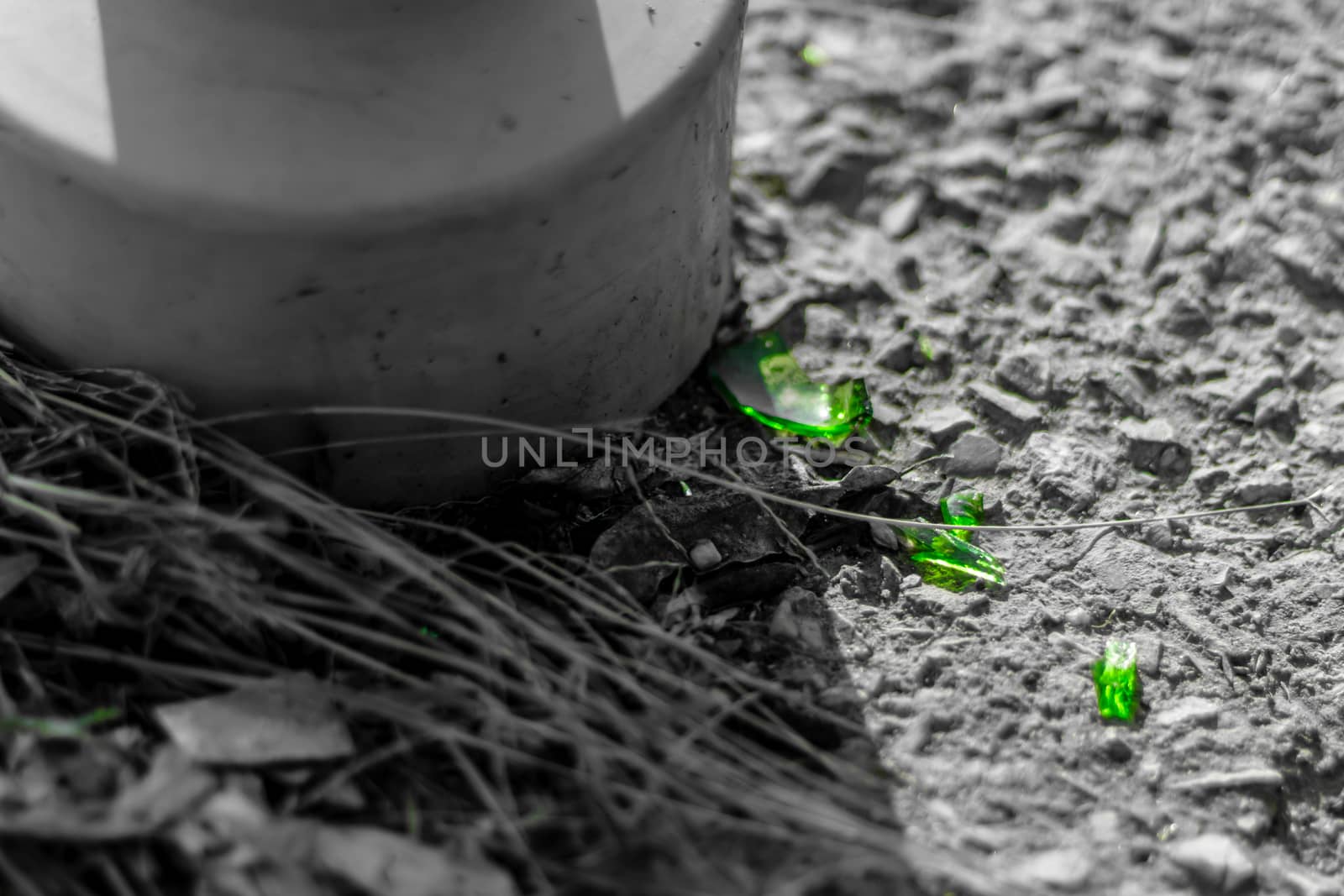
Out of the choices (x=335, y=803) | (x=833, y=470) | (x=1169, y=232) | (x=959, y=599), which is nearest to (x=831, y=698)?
(x=959, y=599)

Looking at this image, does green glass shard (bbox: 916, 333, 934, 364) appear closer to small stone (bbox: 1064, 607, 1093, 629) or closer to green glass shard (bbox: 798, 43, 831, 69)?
small stone (bbox: 1064, 607, 1093, 629)

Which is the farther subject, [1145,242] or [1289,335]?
[1145,242]

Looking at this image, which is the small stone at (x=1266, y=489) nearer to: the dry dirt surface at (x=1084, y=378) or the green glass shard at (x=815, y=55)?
the dry dirt surface at (x=1084, y=378)

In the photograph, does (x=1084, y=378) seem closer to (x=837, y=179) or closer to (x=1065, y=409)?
(x=1065, y=409)

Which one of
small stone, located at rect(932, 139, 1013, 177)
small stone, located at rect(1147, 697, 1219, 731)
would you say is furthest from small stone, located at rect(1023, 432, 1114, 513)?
small stone, located at rect(932, 139, 1013, 177)

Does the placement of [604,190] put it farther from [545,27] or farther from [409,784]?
[409,784]

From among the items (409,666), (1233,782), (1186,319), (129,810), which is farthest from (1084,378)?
(129,810)

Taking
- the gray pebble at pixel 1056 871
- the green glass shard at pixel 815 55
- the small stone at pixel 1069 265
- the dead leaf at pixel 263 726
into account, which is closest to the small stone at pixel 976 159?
the small stone at pixel 1069 265
